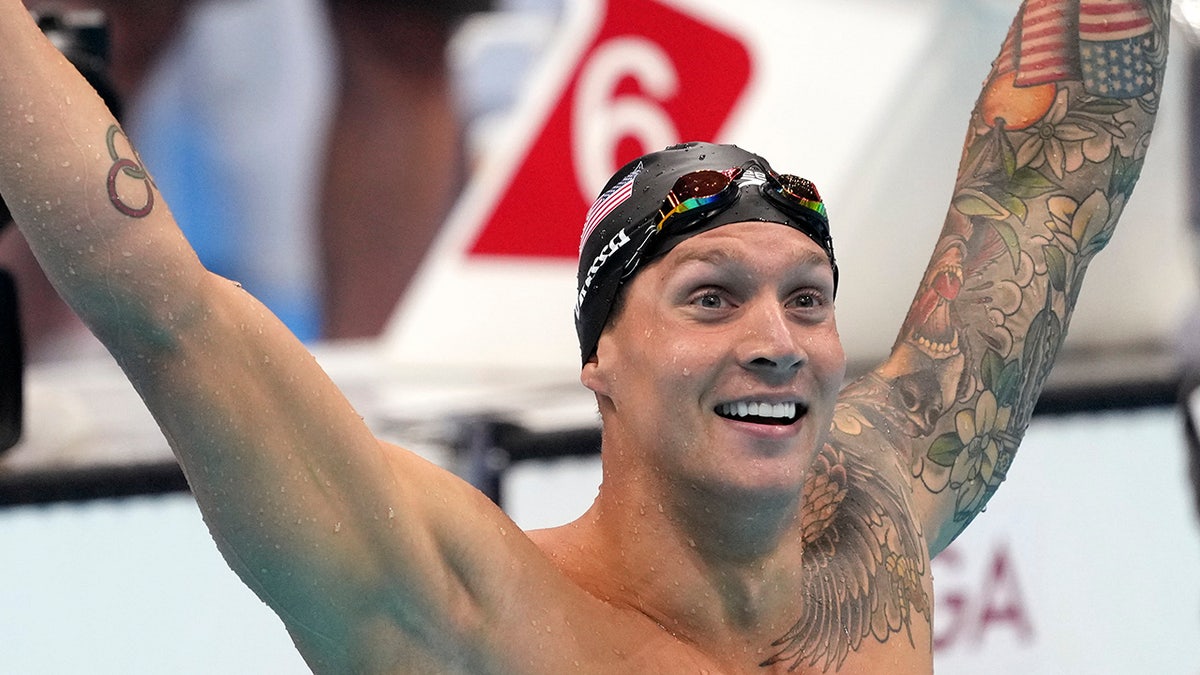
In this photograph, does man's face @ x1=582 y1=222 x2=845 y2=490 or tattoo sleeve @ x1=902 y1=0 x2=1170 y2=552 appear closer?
man's face @ x1=582 y1=222 x2=845 y2=490

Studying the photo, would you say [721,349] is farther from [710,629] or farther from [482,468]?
[482,468]

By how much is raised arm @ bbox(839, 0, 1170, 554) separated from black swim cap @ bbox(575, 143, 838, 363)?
0.39 m

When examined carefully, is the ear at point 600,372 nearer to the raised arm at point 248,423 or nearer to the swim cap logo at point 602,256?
the swim cap logo at point 602,256

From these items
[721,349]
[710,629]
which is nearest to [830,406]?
[721,349]

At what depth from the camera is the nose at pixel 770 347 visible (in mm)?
1851

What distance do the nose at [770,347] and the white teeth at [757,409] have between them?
0.14ft

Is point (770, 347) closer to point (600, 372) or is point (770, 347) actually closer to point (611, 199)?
point (600, 372)

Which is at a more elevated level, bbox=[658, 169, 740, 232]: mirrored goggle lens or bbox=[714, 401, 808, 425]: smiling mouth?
bbox=[658, 169, 740, 232]: mirrored goggle lens

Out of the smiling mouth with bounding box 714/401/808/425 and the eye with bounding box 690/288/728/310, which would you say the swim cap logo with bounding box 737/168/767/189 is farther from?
the smiling mouth with bounding box 714/401/808/425

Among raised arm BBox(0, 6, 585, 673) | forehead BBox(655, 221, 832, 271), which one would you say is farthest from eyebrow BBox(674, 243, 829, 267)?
raised arm BBox(0, 6, 585, 673)

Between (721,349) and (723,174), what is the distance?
0.27 meters

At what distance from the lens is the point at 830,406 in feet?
6.42

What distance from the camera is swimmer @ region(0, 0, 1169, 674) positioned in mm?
1465

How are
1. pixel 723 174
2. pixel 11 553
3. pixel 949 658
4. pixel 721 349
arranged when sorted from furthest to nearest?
pixel 949 658 < pixel 11 553 < pixel 723 174 < pixel 721 349
